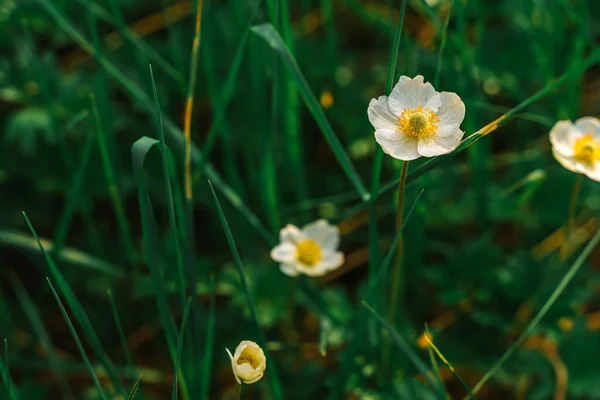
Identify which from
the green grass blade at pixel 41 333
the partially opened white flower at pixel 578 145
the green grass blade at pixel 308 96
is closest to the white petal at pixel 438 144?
the green grass blade at pixel 308 96

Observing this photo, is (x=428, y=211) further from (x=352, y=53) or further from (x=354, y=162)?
(x=352, y=53)

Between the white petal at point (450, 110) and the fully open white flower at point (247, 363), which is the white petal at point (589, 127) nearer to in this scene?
the white petal at point (450, 110)

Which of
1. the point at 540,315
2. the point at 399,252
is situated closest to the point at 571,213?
the point at 540,315

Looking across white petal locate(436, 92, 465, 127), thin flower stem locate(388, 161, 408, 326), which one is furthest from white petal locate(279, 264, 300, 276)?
white petal locate(436, 92, 465, 127)

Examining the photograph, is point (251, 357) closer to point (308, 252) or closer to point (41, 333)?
point (308, 252)

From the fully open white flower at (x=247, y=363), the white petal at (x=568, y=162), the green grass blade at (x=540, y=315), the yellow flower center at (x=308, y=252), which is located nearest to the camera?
the fully open white flower at (x=247, y=363)

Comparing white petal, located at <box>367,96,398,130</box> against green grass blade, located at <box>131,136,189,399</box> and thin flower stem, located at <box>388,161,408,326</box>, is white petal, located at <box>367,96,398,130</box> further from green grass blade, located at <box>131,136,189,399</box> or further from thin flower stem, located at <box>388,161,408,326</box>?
green grass blade, located at <box>131,136,189,399</box>
